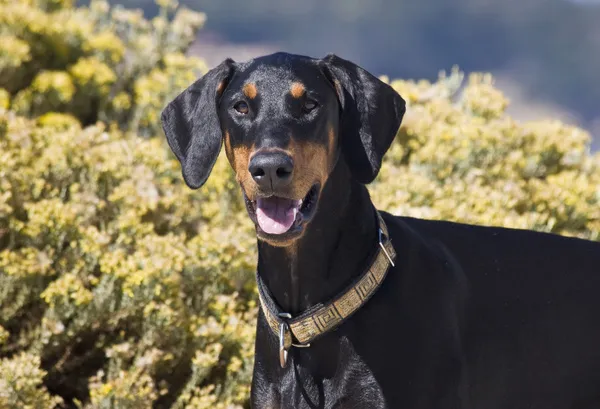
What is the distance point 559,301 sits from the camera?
9.77ft

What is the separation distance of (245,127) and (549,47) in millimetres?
7146

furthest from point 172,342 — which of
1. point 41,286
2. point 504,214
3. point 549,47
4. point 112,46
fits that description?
point 549,47

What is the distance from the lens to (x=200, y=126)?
2828 millimetres

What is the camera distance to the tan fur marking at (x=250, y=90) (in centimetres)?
263

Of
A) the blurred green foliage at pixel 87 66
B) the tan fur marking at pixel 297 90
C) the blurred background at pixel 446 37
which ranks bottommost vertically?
the tan fur marking at pixel 297 90

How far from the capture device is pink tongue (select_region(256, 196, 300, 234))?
98.8 inches

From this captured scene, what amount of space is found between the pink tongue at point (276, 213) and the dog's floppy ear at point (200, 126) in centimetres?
33

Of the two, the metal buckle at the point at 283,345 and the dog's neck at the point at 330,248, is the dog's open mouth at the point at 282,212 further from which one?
the metal buckle at the point at 283,345

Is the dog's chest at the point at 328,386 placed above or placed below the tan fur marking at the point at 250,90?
below

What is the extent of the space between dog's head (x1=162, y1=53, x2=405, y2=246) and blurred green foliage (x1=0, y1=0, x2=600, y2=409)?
101 cm

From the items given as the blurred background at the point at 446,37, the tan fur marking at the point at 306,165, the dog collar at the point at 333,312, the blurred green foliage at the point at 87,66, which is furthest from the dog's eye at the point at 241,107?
the blurred background at the point at 446,37

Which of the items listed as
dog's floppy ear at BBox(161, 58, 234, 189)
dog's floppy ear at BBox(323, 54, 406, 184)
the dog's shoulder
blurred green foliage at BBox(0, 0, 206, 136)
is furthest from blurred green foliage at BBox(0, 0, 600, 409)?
dog's floppy ear at BBox(323, 54, 406, 184)

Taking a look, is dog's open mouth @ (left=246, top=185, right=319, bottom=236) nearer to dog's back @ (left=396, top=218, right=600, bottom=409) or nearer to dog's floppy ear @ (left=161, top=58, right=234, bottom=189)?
dog's floppy ear @ (left=161, top=58, right=234, bottom=189)

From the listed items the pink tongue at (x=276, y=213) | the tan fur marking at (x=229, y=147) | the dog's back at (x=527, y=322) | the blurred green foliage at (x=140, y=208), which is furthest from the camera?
the blurred green foliage at (x=140, y=208)
